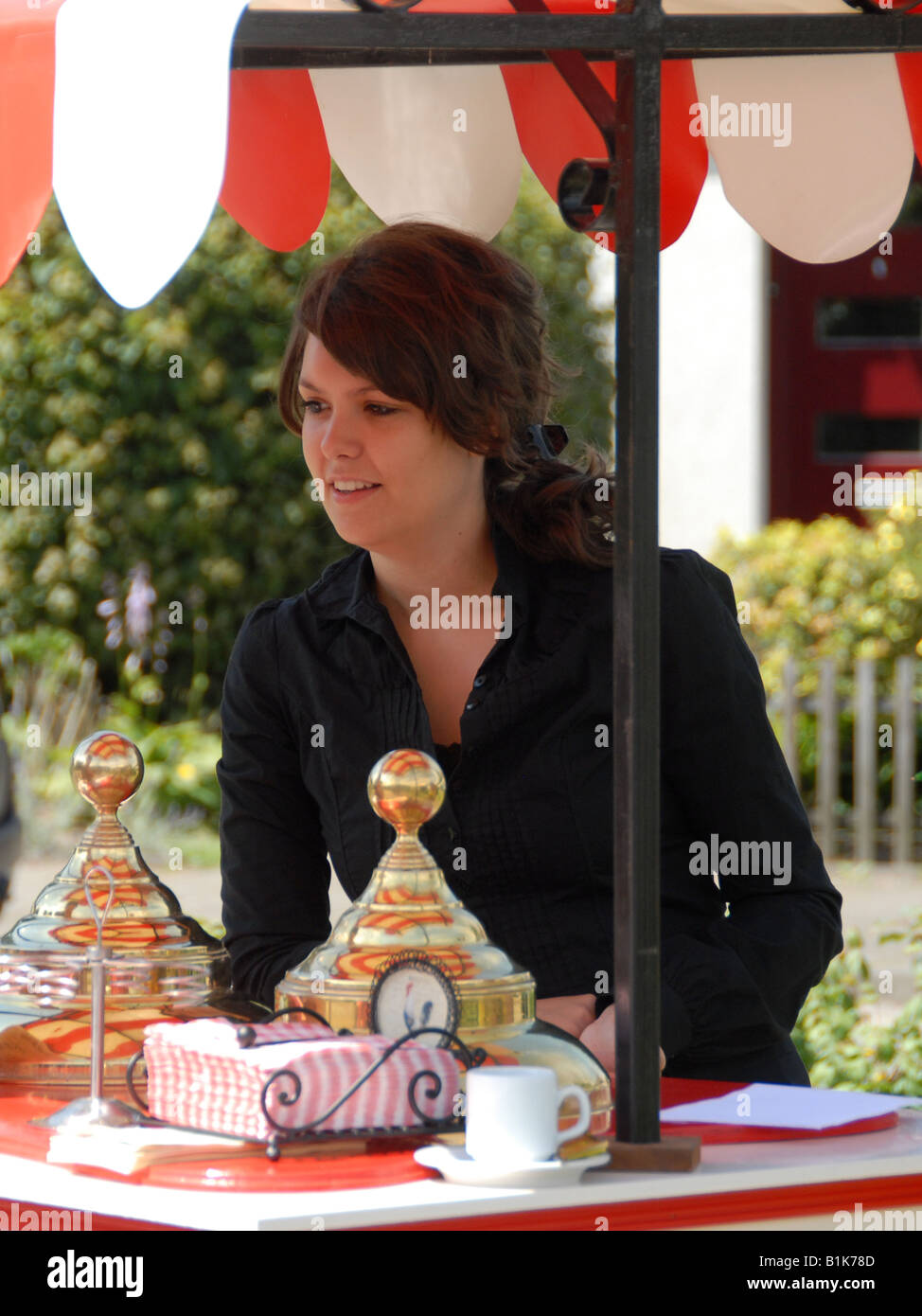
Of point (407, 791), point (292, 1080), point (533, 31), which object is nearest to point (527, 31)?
point (533, 31)

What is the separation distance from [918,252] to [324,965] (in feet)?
44.7

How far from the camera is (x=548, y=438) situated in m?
2.68

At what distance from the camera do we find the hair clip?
265cm

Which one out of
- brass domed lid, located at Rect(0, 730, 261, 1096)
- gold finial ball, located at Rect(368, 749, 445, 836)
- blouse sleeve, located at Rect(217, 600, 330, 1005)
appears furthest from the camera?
blouse sleeve, located at Rect(217, 600, 330, 1005)

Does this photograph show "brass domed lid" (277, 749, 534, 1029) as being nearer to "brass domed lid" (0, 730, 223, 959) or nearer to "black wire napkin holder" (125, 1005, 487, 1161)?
"black wire napkin holder" (125, 1005, 487, 1161)

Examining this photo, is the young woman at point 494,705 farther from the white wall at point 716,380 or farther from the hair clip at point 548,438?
the white wall at point 716,380

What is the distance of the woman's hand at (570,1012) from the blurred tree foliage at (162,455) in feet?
22.2

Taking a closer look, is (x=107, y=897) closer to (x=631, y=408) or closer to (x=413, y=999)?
(x=413, y=999)

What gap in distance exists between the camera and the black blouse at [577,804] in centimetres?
230

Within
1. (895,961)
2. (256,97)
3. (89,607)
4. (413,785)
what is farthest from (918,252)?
(413,785)

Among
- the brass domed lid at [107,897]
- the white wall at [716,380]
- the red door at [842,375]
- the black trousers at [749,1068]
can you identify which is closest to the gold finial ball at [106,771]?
the brass domed lid at [107,897]

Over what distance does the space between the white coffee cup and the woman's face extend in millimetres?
914

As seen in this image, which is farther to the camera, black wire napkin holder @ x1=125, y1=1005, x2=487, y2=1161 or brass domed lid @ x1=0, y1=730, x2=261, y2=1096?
brass domed lid @ x1=0, y1=730, x2=261, y2=1096

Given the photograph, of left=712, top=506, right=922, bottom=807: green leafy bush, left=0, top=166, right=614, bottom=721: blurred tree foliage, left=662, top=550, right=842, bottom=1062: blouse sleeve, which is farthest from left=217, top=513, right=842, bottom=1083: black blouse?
left=0, top=166, right=614, bottom=721: blurred tree foliage
